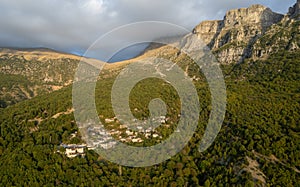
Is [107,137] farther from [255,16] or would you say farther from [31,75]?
[31,75]

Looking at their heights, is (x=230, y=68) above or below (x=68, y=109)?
above

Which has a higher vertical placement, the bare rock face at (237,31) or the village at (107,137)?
the bare rock face at (237,31)

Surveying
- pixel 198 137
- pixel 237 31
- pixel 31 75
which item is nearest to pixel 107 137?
pixel 198 137

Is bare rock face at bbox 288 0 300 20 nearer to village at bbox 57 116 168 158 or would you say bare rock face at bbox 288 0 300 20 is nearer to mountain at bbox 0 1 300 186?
mountain at bbox 0 1 300 186

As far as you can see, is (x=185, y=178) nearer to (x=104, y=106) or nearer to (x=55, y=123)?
(x=104, y=106)

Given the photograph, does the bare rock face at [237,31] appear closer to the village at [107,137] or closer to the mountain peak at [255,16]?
the mountain peak at [255,16]

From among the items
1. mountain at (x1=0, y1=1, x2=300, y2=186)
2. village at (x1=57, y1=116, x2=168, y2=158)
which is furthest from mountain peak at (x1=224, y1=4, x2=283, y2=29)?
village at (x1=57, y1=116, x2=168, y2=158)

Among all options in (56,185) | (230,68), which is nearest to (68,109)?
(56,185)

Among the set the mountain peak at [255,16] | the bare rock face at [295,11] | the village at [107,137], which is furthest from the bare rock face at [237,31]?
the village at [107,137]
